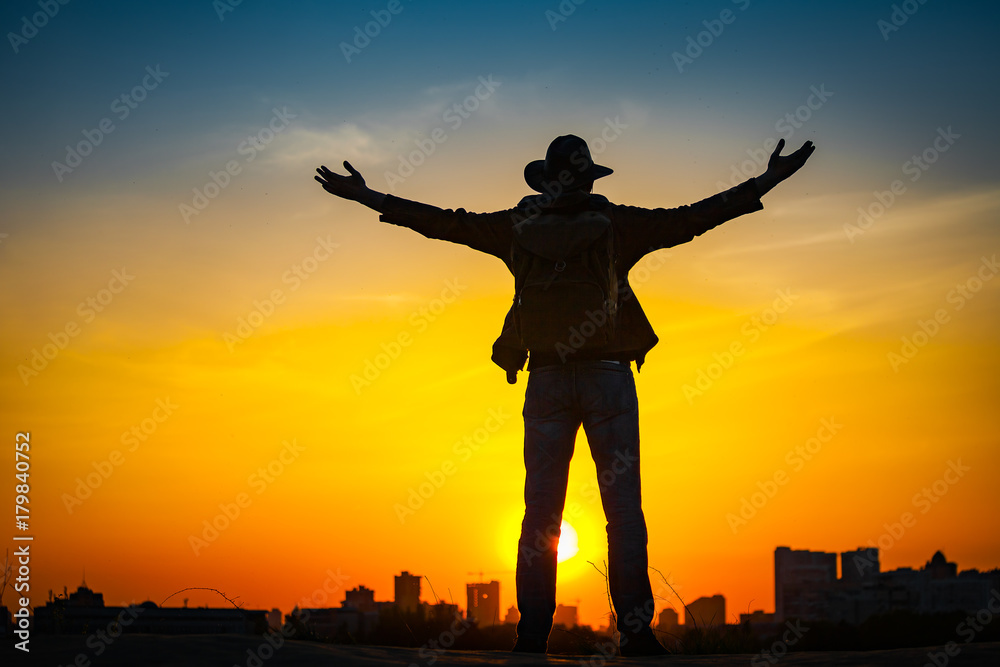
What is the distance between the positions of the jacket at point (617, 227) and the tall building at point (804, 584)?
4951 inches

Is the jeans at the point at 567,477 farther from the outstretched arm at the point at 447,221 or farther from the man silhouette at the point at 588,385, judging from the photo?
the outstretched arm at the point at 447,221

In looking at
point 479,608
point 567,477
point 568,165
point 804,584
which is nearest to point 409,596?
point 479,608

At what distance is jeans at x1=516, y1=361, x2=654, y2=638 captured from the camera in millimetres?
8000

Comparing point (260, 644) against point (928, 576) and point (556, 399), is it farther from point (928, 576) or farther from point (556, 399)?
point (928, 576)

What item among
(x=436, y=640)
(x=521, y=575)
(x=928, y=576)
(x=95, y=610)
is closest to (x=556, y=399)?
(x=521, y=575)

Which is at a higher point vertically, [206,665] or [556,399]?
[556,399]

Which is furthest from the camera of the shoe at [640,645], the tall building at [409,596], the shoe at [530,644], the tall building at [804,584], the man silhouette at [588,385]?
the tall building at [804,584]

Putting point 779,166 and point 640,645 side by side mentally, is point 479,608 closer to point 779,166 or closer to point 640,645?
point 640,645

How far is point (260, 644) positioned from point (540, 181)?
13.3ft

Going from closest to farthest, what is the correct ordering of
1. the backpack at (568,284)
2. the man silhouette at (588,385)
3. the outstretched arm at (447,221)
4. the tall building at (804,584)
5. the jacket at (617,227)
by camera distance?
the man silhouette at (588,385)
the backpack at (568,284)
the jacket at (617,227)
the outstretched arm at (447,221)
the tall building at (804,584)

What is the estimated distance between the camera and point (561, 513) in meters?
8.32

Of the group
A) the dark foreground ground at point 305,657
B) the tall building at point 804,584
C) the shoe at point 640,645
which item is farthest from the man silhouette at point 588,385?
the tall building at point 804,584

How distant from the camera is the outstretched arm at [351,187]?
8.79 meters

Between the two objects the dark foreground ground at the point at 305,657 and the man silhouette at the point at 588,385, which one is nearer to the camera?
the dark foreground ground at the point at 305,657
